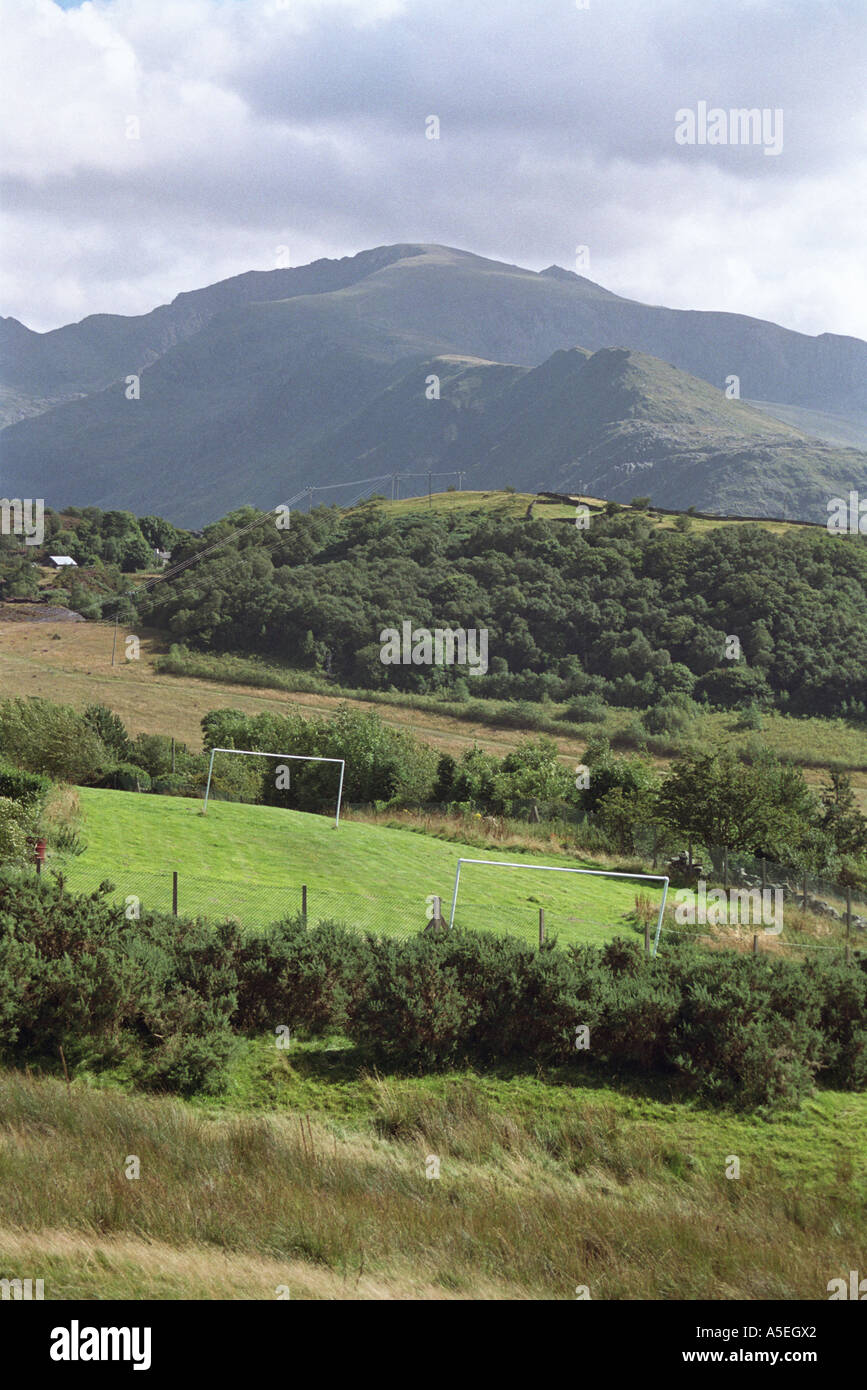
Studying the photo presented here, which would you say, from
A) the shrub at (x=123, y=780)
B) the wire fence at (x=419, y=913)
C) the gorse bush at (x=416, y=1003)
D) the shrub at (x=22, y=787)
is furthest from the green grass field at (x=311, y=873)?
the shrub at (x=123, y=780)

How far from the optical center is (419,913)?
20.8 metres

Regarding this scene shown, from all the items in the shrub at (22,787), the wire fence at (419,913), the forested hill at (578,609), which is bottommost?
the wire fence at (419,913)

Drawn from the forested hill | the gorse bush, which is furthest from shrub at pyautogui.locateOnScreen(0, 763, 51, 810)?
the forested hill

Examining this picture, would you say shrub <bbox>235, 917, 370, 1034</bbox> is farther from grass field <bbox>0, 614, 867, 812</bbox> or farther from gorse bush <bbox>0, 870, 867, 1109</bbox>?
grass field <bbox>0, 614, 867, 812</bbox>

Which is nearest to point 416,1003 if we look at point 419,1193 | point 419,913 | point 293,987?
point 293,987

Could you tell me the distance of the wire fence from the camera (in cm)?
1820

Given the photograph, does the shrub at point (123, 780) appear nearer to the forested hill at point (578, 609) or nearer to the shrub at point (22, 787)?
the shrub at point (22, 787)

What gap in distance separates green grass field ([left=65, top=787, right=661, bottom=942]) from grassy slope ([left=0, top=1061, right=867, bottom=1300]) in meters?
6.83

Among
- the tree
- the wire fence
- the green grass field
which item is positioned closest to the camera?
the wire fence

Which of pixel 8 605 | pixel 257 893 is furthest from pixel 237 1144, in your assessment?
pixel 8 605

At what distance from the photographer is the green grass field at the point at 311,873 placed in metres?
19.6

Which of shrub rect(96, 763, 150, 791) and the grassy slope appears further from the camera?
shrub rect(96, 763, 150, 791)

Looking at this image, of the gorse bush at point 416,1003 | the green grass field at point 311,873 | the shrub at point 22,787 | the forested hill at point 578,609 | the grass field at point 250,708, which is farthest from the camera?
the forested hill at point 578,609

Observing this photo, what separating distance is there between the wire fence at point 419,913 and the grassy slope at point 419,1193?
4408 millimetres
